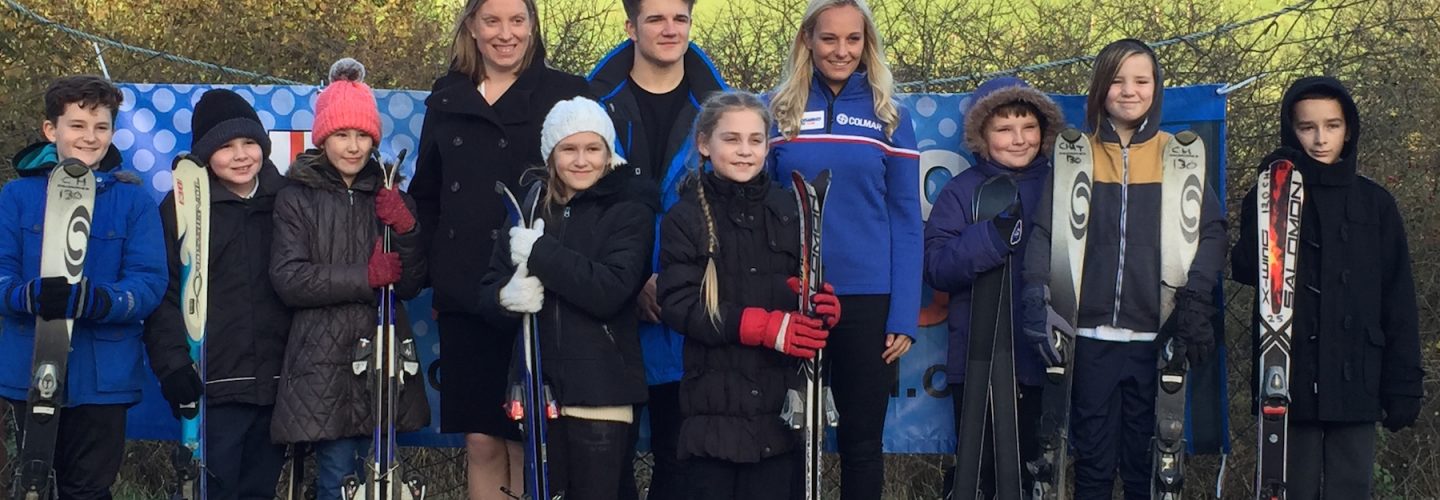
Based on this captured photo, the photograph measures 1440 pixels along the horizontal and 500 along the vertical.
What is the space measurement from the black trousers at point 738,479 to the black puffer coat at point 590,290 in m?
0.31

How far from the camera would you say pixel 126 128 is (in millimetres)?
6371

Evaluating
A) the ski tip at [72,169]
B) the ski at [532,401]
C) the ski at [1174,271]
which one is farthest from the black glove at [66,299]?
Result: the ski at [1174,271]

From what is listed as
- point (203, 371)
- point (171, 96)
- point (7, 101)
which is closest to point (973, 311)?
point (203, 371)

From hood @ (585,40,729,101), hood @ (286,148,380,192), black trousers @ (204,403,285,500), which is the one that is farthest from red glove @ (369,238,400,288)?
hood @ (585,40,729,101)

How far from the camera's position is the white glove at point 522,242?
4.92 meters

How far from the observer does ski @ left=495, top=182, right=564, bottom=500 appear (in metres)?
4.97

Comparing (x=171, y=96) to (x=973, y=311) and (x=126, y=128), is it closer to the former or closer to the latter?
(x=126, y=128)

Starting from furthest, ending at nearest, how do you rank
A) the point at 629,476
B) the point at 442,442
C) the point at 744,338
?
the point at 442,442 < the point at 629,476 < the point at 744,338

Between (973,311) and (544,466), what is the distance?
155 cm

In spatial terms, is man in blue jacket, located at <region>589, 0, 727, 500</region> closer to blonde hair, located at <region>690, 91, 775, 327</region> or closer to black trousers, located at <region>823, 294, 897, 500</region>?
blonde hair, located at <region>690, 91, 775, 327</region>

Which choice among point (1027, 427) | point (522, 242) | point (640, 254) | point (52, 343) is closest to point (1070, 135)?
point (1027, 427)

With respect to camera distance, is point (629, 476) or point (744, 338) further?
point (629, 476)

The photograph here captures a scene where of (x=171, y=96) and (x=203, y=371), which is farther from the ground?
(x=171, y=96)

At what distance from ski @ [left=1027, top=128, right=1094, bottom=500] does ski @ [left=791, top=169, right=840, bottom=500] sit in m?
0.76
